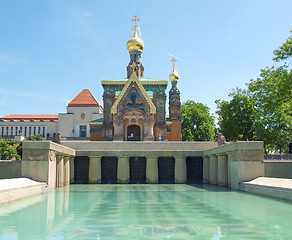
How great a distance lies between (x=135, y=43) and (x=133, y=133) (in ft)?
62.8

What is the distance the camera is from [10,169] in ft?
76.0

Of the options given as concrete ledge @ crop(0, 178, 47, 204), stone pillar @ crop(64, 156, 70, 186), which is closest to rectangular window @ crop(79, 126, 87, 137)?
stone pillar @ crop(64, 156, 70, 186)

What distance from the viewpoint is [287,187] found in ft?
54.3

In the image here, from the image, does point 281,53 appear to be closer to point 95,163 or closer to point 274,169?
point 274,169

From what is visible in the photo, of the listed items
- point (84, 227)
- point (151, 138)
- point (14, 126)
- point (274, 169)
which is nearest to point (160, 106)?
point (151, 138)

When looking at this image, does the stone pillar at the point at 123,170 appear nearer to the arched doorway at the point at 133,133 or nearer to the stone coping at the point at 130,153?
the stone coping at the point at 130,153

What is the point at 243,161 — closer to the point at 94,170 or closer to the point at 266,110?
the point at 94,170

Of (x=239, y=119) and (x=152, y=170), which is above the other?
(x=239, y=119)

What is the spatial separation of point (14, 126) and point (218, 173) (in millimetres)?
73749

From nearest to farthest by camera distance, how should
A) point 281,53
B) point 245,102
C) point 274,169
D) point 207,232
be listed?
point 207,232 < point 274,169 < point 281,53 < point 245,102

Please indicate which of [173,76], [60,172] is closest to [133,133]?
[60,172]

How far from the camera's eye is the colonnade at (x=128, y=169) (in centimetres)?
3122

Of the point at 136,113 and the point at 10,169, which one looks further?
the point at 136,113

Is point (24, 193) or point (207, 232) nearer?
point (207, 232)
